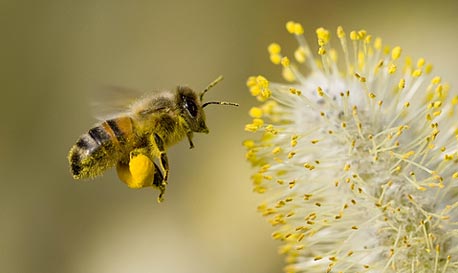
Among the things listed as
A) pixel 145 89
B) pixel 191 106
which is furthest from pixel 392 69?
pixel 145 89

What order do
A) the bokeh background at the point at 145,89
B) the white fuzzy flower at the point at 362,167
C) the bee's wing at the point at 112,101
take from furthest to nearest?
the bokeh background at the point at 145,89
the bee's wing at the point at 112,101
the white fuzzy flower at the point at 362,167

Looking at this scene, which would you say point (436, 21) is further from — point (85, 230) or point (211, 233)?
point (85, 230)

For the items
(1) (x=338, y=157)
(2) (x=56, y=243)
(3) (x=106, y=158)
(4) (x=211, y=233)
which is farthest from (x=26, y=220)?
(1) (x=338, y=157)

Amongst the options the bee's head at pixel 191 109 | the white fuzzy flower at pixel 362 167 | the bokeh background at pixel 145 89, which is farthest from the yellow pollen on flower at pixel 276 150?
the bokeh background at pixel 145 89

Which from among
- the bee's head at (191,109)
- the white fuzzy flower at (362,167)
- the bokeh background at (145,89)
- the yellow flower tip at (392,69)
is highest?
the bokeh background at (145,89)

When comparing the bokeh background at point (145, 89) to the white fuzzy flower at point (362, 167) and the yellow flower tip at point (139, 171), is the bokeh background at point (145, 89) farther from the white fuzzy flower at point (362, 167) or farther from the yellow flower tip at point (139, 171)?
the yellow flower tip at point (139, 171)
